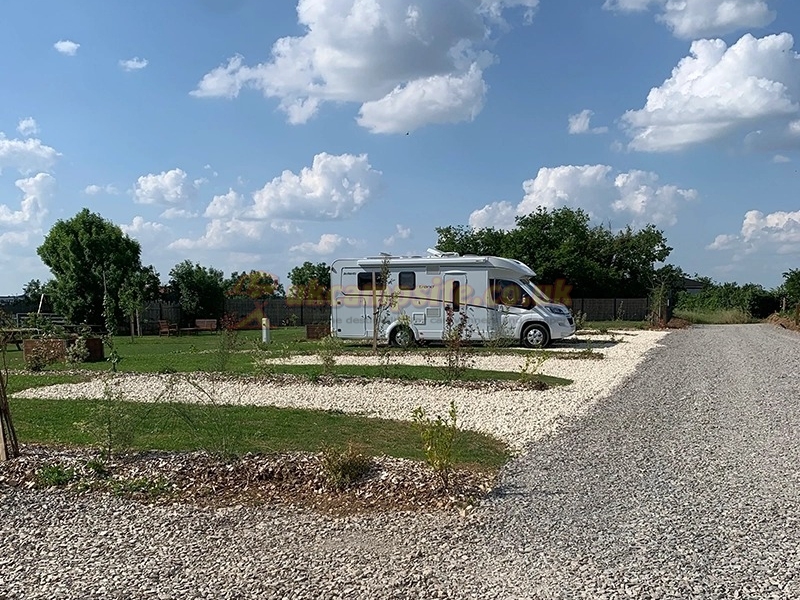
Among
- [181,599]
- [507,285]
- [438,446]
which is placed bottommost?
[181,599]

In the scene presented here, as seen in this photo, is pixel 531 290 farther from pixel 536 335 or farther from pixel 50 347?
pixel 50 347

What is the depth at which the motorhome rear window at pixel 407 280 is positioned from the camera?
1747 cm

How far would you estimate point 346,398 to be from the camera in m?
9.52

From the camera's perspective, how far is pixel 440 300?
56.7 feet

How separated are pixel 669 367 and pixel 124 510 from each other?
1115 cm

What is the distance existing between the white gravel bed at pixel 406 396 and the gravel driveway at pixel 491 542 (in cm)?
168

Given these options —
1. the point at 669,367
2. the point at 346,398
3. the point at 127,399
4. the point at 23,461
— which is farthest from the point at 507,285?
the point at 23,461

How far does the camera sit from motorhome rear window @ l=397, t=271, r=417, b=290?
57.3 ft

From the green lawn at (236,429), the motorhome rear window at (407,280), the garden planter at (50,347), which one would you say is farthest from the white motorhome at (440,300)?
the garden planter at (50,347)

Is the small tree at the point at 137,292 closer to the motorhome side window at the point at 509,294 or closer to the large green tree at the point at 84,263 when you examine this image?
the large green tree at the point at 84,263

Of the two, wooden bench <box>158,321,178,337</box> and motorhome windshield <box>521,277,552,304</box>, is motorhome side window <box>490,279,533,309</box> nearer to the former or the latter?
motorhome windshield <box>521,277,552,304</box>

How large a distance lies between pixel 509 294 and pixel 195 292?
74.3 feet

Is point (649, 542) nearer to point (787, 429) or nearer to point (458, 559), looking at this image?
point (458, 559)

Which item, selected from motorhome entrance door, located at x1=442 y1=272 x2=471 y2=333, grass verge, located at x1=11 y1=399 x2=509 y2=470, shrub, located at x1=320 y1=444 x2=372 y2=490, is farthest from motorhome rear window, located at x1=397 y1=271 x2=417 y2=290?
shrub, located at x1=320 y1=444 x2=372 y2=490
